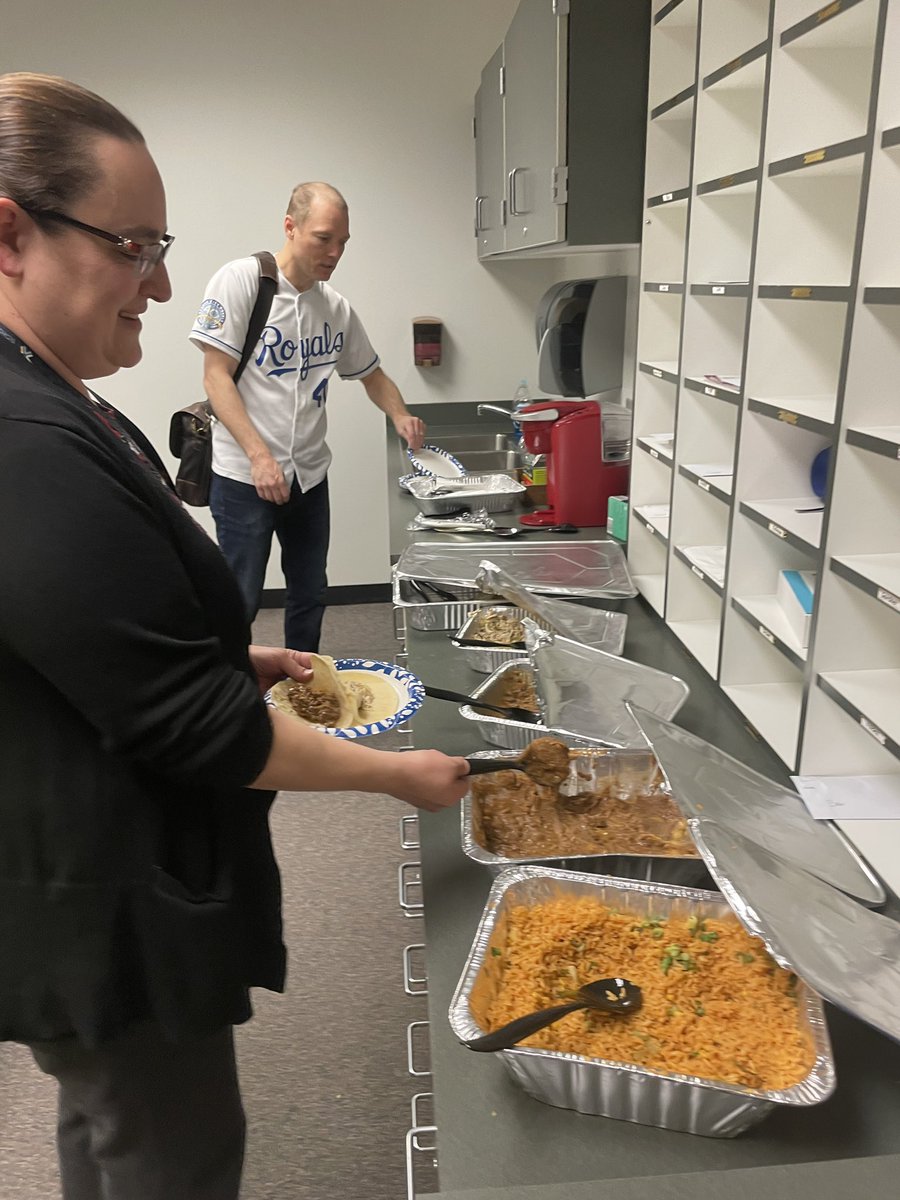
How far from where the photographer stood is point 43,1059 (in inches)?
37.9

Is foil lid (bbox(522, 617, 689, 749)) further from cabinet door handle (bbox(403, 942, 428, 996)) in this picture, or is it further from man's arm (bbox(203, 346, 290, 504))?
man's arm (bbox(203, 346, 290, 504))

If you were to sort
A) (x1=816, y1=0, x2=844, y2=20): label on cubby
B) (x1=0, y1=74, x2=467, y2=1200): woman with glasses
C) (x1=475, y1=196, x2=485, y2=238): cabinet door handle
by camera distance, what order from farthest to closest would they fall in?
1. (x1=475, y1=196, x2=485, y2=238): cabinet door handle
2. (x1=816, y1=0, x2=844, y2=20): label on cubby
3. (x1=0, y1=74, x2=467, y2=1200): woman with glasses

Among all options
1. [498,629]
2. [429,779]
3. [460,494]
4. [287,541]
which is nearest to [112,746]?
[429,779]

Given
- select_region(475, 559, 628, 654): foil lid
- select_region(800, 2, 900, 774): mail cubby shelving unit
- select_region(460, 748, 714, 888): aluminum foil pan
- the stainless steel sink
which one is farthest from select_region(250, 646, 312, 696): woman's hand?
the stainless steel sink

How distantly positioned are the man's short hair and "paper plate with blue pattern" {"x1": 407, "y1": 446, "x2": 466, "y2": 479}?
79 centimetres

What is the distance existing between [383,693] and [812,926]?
0.87m

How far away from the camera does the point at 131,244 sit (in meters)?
0.80

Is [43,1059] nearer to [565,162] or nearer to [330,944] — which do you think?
[330,944]

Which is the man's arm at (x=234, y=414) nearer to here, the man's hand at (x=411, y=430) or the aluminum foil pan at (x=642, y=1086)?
the man's hand at (x=411, y=430)

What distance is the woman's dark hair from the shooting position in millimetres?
733

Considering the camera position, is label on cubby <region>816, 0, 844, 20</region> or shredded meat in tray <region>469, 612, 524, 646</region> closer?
label on cubby <region>816, 0, 844, 20</region>

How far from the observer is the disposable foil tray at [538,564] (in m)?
2.04

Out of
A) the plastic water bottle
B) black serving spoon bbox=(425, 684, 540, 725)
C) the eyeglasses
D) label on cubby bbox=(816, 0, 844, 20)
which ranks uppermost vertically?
label on cubby bbox=(816, 0, 844, 20)

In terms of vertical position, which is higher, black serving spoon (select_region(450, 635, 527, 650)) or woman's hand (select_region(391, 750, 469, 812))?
woman's hand (select_region(391, 750, 469, 812))
